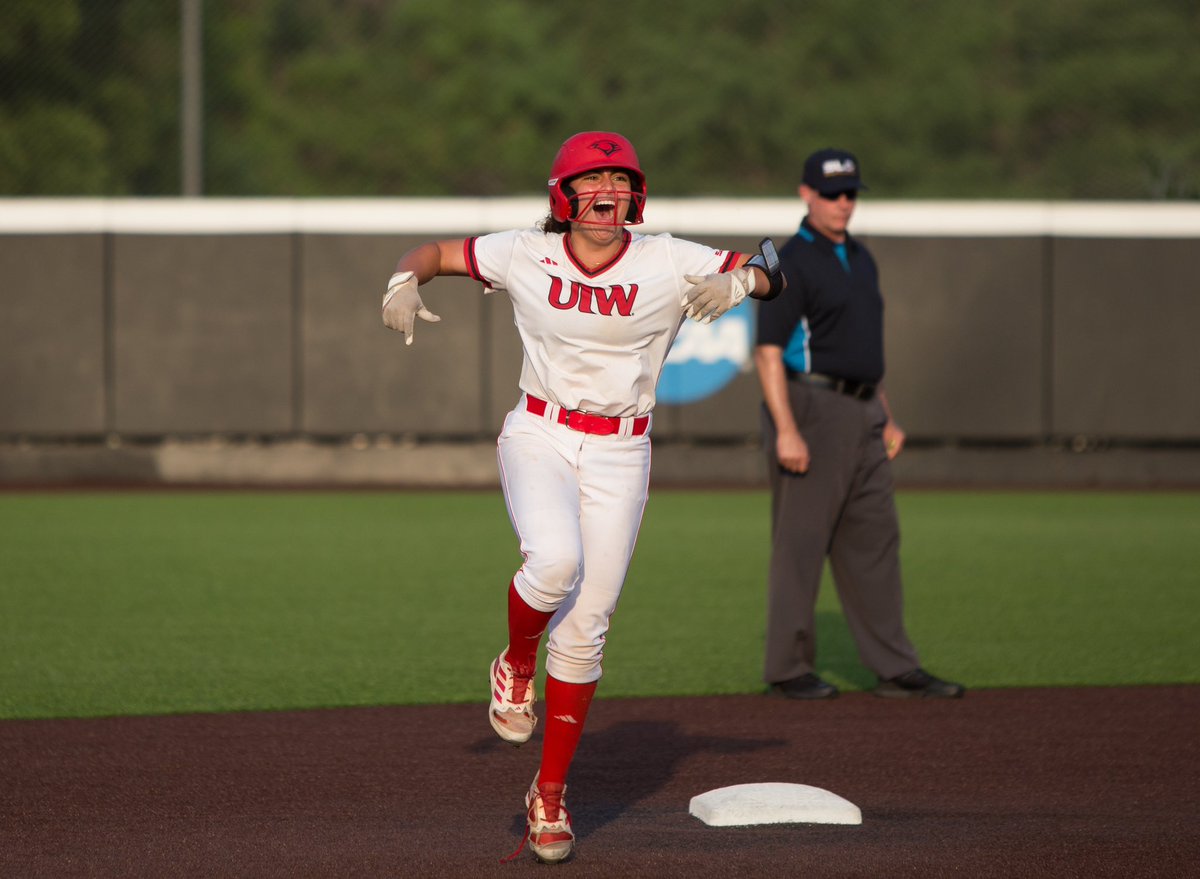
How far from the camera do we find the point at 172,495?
1602 centimetres

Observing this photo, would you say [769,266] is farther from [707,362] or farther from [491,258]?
[707,362]

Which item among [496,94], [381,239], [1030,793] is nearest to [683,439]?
[381,239]

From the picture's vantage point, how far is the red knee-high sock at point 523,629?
4.44 meters

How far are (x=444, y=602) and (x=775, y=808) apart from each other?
15.9 feet

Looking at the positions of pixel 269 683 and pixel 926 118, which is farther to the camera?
pixel 926 118

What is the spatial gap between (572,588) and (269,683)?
9.83 ft

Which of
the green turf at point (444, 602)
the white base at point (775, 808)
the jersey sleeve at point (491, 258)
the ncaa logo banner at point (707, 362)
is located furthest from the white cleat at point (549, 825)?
the ncaa logo banner at point (707, 362)

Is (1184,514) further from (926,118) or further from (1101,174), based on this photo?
(926,118)

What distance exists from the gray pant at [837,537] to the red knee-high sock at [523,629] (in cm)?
234

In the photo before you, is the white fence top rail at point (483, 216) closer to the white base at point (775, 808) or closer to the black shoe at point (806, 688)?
the black shoe at point (806, 688)

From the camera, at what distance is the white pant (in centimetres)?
440

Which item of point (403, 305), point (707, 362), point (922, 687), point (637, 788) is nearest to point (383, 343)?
point (707, 362)

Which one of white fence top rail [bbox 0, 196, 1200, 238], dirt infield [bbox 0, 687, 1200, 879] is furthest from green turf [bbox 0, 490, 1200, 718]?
white fence top rail [bbox 0, 196, 1200, 238]

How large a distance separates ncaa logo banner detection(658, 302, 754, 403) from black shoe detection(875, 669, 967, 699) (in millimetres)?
10099
